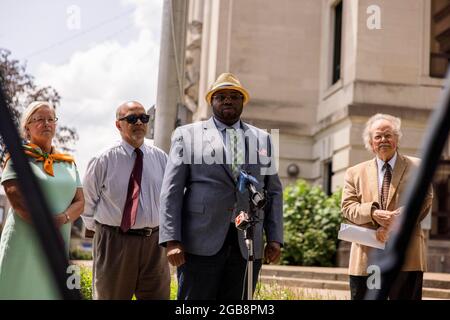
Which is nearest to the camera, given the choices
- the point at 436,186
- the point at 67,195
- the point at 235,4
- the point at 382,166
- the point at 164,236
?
the point at 164,236

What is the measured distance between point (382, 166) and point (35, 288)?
2532 mm

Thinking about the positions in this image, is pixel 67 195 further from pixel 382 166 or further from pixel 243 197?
pixel 382 166

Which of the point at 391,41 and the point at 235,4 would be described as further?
the point at 235,4

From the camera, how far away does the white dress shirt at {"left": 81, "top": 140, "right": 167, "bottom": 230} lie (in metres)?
4.47

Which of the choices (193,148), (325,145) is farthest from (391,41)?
(193,148)

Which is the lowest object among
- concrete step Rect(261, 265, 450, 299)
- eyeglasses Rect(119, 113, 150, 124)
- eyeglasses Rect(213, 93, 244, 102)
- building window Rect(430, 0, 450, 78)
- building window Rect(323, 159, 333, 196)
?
concrete step Rect(261, 265, 450, 299)

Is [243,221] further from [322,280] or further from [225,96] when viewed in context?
[322,280]

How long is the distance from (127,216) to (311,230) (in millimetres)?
8219

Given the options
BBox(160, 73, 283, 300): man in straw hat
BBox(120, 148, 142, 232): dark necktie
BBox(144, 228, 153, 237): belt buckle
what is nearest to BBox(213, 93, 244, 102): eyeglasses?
BBox(160, 73, 283, 300): man in straw hat

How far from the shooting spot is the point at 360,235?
4281mm

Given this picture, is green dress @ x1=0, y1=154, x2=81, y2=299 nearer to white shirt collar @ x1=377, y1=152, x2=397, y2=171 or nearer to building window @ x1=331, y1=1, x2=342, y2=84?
white shirt collar @ x1=377, y1=152, x2=397, y2=171

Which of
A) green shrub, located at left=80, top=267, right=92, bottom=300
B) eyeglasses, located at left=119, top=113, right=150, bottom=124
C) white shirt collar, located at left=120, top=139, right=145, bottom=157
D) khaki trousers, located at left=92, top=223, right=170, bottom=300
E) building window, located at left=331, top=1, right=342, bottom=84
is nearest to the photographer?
khaki trousers, located at left=92, top=223, right=170, bottom=300

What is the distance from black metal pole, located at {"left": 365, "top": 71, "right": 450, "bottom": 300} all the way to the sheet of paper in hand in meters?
3.46

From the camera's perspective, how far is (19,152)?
2.96 feet
